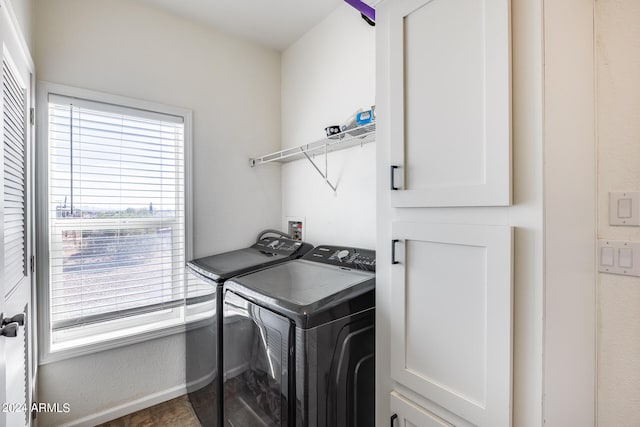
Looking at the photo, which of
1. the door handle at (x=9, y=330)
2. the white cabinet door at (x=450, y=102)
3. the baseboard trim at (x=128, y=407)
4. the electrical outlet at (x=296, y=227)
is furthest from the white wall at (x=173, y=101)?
the white cabinet door at (x=450, y=102)

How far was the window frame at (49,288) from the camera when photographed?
1736 millimetres

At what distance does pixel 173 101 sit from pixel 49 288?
140 centimetres

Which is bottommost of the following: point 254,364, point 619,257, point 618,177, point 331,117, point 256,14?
point 254,364

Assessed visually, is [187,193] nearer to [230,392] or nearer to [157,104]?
Answer: [157,104]

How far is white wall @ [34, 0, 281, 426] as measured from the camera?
6.01ft

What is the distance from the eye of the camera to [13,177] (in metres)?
1.32

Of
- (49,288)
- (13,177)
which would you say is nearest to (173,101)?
(13,177)

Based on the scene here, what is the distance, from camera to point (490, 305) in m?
0.86

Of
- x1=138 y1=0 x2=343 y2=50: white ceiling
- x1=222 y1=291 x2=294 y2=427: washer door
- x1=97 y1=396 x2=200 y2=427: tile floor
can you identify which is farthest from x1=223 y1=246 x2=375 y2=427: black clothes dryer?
x1=138 y1=0 x2=343 y2=50: white ceiling

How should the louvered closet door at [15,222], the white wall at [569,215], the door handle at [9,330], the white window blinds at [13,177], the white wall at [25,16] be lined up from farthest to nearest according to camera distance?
1. the white wall at [25,16]
2. the white window blinds at [13,177]
3. the louvered closet door at [15,222]
4. the door handle at [9,330]
5. the white wall at [569,215]

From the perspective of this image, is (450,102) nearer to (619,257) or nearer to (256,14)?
(619,257)

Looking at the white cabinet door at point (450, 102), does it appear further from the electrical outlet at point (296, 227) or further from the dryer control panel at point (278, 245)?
the electrical outlet at point (296, 227)

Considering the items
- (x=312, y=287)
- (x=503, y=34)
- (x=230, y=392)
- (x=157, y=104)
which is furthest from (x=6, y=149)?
(x=503, y=34)

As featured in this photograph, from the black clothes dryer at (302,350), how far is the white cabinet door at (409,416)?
0.18 meters
